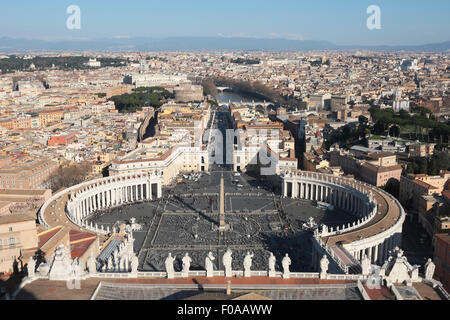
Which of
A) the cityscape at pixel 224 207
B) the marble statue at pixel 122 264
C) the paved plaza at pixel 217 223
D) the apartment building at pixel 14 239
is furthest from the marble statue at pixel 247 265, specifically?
the apartment building at pixel 14 239

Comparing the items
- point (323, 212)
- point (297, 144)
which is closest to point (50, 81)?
point (297, 144)

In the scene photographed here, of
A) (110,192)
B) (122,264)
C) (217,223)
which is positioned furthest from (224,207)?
(122,264)

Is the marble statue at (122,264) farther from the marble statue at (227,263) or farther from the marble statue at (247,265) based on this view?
the marble statue at (247,265)

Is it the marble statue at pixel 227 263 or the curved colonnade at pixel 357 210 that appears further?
the curved colonnade at pixel 357 210

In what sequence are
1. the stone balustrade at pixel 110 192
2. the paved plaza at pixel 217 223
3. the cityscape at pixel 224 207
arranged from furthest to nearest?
the stone balustrade at pixel 110 192 < the paved plaza at pixel 217 223 < the cityscape at pixel 224 207

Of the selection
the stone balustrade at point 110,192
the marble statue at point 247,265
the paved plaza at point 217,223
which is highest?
the marble statue at point 247,265

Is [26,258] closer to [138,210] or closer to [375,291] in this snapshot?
[375,291]
